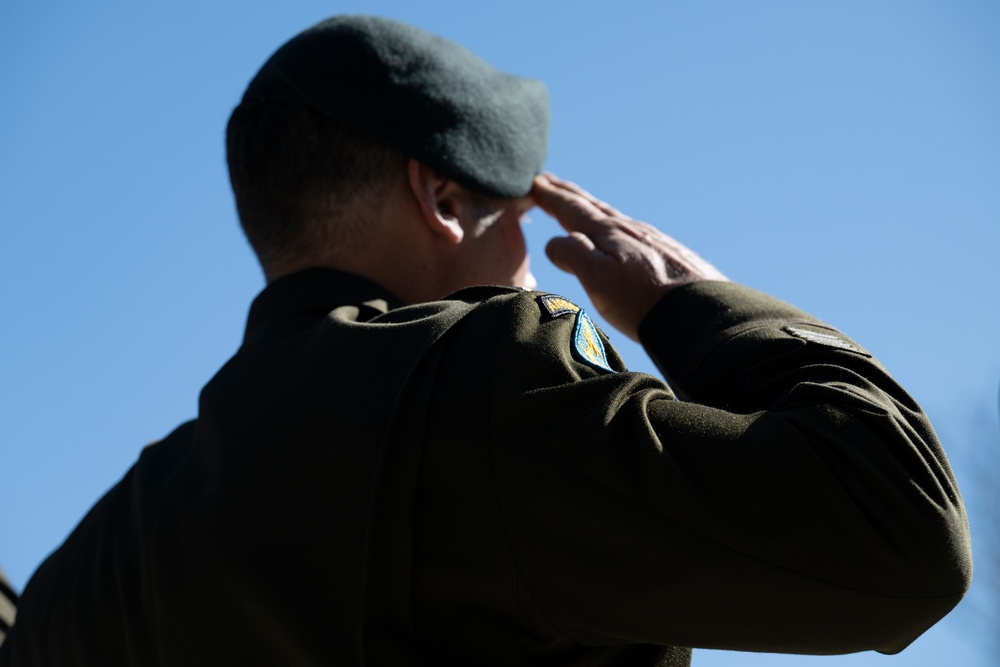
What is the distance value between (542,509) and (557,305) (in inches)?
15.0

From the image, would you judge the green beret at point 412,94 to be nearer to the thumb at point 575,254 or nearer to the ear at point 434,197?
the ear at point 434,197

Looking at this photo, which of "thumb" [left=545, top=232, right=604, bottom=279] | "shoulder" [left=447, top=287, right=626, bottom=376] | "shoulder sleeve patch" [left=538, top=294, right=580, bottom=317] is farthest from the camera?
"thumb" [left=545, top=232, right=604, bottom=279]

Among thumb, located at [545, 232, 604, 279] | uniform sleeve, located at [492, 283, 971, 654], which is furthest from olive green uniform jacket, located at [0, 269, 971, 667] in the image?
thumb, located at [545, 232, 604, 279]

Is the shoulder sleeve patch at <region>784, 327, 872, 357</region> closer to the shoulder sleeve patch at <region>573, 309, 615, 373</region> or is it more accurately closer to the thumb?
the shoulder sleeve patch at <region>573, 309, 615, 373</region>

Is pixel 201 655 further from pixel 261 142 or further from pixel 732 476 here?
pixel 261 142

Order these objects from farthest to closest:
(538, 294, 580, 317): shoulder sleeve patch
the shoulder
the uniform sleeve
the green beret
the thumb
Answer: the green beret
the thumb
(538, 294, 580, 317): shoulder sleeve patch
the shoulder
the uniform sleeve

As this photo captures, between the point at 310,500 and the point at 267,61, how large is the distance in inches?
54.9

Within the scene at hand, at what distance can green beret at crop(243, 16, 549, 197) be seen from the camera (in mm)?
2727

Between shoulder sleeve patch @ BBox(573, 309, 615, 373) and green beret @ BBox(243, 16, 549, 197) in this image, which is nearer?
shoulder sleeve patch @ BBox(573, 309, 615, 373)

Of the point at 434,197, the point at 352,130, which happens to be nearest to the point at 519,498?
the point at 434,197

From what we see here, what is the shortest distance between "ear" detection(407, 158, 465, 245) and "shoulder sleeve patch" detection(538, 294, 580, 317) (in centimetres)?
68

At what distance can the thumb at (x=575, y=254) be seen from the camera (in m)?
2.61

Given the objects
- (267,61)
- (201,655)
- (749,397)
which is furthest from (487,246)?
(201,655)

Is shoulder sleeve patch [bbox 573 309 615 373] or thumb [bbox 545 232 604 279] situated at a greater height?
thumb [bbox 545 232 604 279]
